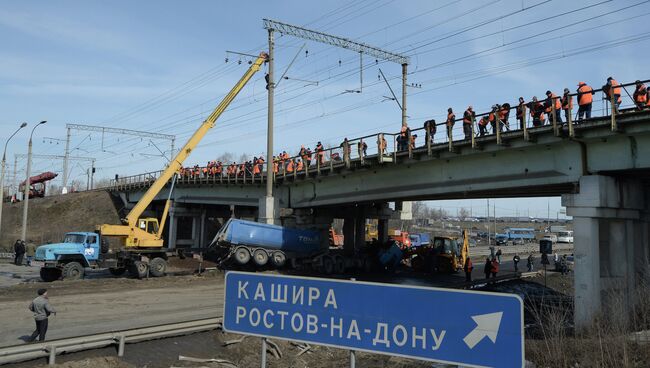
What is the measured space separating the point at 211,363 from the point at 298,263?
2091cm

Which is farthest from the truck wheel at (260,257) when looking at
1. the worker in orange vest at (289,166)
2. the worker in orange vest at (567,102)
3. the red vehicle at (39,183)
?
the red vehicle at (39,183)

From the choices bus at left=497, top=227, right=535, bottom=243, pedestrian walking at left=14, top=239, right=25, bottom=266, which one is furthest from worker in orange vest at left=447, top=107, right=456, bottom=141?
bus at left=497, top=227, right=535, bottom=243

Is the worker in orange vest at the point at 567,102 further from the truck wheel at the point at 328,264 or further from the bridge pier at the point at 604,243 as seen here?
the truck wheel at the point at 328,264

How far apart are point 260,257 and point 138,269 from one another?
6687 millimetres

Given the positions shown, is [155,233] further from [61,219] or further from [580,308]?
[61,219]

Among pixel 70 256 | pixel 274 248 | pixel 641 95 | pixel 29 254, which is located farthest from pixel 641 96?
pixel 29 254

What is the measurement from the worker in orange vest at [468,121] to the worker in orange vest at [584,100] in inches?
173

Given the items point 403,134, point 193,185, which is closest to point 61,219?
point 193,185

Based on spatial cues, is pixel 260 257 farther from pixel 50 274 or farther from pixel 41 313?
pixel 41 313

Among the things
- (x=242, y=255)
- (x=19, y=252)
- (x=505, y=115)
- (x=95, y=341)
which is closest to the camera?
(x=95, y=341)

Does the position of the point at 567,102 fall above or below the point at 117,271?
above

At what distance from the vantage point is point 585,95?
17.1 m

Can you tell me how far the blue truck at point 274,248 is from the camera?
28.8 m

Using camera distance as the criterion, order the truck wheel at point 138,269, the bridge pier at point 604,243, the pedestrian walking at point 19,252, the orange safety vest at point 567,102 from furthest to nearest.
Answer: the pedestrian walking at point 19,252
the truck wheel at point 138,269
the orange safety vest at point 567,102
the bridge pier at point 604,243
